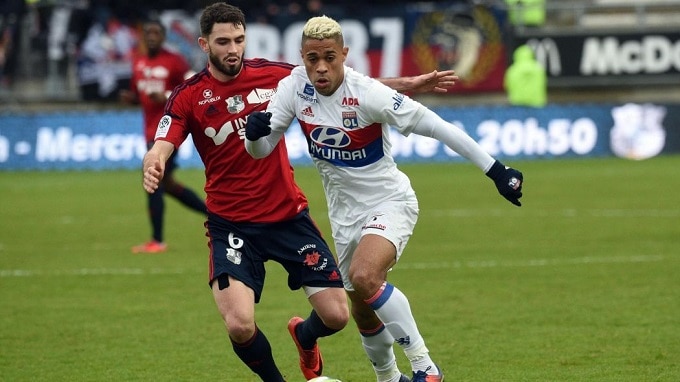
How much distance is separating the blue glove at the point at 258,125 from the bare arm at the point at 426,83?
1.04 metres

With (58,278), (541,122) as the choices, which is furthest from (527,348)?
(541,122)

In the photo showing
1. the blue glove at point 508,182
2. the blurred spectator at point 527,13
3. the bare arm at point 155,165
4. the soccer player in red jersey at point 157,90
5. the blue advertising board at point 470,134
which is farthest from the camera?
the blurred spectator at point 527,13

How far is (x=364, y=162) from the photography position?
24.0 feet

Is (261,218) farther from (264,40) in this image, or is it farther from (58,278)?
(264,40)

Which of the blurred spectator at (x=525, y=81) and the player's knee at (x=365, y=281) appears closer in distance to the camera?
the player's knee at (x=365, y=281)

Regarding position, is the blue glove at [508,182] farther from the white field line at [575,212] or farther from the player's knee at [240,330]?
the white field line at [575,212]

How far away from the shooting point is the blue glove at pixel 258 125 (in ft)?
22.6

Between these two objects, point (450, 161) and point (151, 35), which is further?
point (450, 161)

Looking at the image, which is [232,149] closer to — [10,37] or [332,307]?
[332,307]

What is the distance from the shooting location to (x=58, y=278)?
498 inches

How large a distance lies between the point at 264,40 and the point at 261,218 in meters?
19.8

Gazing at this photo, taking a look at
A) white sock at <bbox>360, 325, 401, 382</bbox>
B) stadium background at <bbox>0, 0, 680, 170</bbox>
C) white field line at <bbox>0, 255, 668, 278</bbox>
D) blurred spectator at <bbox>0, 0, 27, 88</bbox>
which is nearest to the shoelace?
white sock at <bbox>360, 325, 401, 382</bbox>

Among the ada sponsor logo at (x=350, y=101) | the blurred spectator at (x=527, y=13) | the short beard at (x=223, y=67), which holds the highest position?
the short beard at (x=223, y=67)

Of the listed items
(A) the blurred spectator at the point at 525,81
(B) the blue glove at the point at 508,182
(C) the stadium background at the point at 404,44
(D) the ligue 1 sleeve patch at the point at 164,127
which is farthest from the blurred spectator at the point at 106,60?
(B) the blue glove at the point at 508,182
